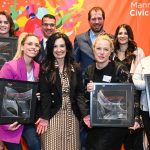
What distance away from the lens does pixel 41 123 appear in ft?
9.91

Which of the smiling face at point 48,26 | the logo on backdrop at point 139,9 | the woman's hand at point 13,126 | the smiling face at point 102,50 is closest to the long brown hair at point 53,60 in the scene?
the smiling face at point 102,50

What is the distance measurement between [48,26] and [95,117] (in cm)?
156

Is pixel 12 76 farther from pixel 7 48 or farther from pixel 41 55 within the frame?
pixel 41 55

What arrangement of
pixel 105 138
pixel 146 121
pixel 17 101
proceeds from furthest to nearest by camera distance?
pixel 146 121 < pixel 17 101 < pixel 105 138

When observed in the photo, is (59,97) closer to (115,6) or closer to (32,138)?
(32,138)

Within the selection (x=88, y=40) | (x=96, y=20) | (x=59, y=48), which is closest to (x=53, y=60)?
(x=59, y=48)

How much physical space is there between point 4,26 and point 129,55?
1.44 meters

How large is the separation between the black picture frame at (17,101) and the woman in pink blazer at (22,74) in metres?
0.08

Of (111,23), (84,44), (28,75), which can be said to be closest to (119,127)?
(28,75)

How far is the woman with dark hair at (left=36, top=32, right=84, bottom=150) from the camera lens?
302cm

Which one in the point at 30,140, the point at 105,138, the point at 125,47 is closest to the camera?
the point at 105,138

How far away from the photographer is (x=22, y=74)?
10.1 feet

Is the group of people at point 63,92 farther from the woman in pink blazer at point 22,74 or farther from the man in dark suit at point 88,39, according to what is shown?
the man in dark suit at point 88,39

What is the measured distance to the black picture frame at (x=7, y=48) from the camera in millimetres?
3512
